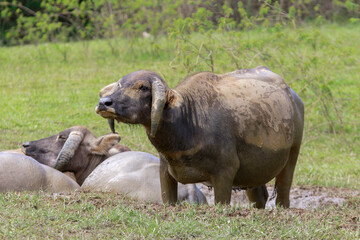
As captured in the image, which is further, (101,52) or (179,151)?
(101,52)

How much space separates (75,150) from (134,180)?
1546 millimetres

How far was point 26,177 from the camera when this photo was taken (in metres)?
7.40

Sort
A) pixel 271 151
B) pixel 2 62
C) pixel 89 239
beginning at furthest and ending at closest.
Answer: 1. pixel 2 62
2. pixel 271 151
3. pixel 89 239

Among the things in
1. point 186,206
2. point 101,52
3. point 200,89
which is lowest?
point 101,52

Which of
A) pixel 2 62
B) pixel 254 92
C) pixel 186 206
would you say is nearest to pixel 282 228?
pixel 186 206

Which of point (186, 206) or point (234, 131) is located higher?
point (234, 131)

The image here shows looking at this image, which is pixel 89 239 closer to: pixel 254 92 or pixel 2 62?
pixel 254 92

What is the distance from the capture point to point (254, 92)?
22.8 ft

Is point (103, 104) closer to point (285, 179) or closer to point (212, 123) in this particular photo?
point (212, 123)

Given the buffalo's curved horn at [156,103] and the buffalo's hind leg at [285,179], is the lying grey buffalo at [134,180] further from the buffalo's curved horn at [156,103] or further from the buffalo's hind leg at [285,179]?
the buffalo's curved horn at [156,103]

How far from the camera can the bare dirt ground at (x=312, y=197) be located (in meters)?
8.74

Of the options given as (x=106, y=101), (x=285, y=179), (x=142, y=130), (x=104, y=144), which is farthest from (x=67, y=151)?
(x=106, y=101)

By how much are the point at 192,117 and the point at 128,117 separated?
2.41 feet

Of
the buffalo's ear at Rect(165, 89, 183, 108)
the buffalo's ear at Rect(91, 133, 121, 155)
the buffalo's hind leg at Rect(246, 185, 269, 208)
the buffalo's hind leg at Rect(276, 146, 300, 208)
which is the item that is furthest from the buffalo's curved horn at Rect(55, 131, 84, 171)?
the buffalo's ear at Rect(165, 89, 183, 108)
